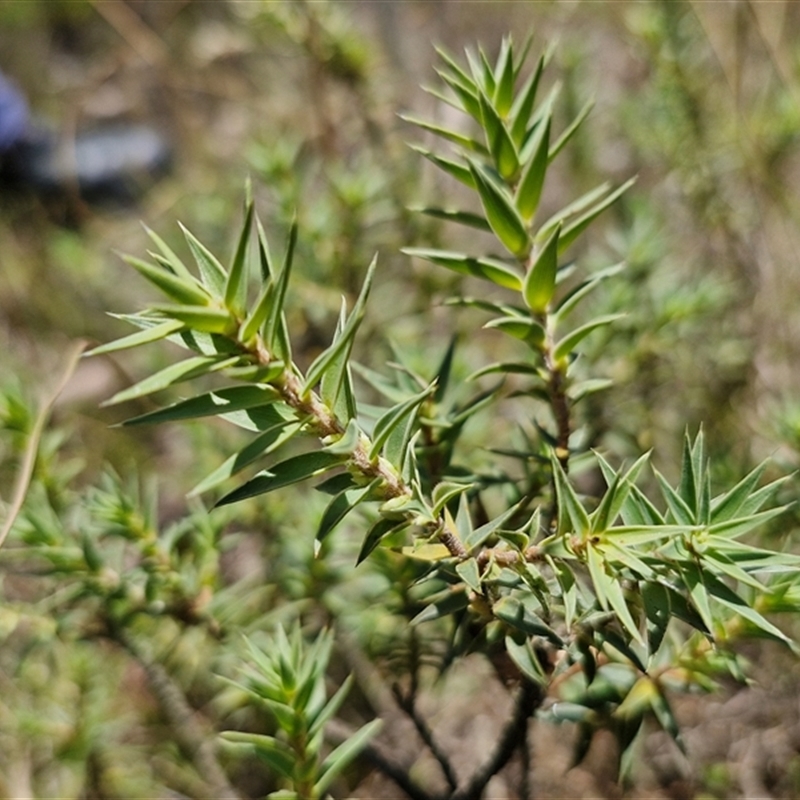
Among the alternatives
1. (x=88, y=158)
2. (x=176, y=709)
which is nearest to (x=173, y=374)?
(x=176, y=709)

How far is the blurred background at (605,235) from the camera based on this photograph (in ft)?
3.42

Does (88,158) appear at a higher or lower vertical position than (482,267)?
higher

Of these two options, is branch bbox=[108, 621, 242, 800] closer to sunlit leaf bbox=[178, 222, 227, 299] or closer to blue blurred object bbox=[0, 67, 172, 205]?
sunlit leaf bbox=[178, 222, 227, 299]

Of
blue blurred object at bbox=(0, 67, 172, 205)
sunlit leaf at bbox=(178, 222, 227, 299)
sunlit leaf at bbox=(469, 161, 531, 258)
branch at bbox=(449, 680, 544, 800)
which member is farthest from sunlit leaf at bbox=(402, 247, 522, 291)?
blue blurred object at bbox=(0, 67, 172, 205)

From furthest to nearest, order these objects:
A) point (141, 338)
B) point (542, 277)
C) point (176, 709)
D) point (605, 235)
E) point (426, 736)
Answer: point (605, 235) < point (176, 709) < point (426, 736) < point (542, 277) < point (141, 338)

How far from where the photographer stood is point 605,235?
1.36m

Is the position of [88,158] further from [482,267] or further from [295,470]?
[295,470]

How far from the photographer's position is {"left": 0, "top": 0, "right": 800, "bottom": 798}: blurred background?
3.42 feet

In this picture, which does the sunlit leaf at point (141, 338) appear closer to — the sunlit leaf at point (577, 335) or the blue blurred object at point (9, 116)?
the sunlit leaf at point (577, 335)

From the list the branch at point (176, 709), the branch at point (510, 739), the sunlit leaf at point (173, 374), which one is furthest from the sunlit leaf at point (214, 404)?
the branch at point (176, 709)

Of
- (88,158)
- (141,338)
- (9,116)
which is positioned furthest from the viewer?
(88,158)

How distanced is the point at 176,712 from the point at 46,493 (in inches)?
11.4

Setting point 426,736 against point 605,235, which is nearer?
point 426,736

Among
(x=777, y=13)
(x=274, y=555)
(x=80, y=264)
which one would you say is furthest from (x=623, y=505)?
(x=80, y=264)
